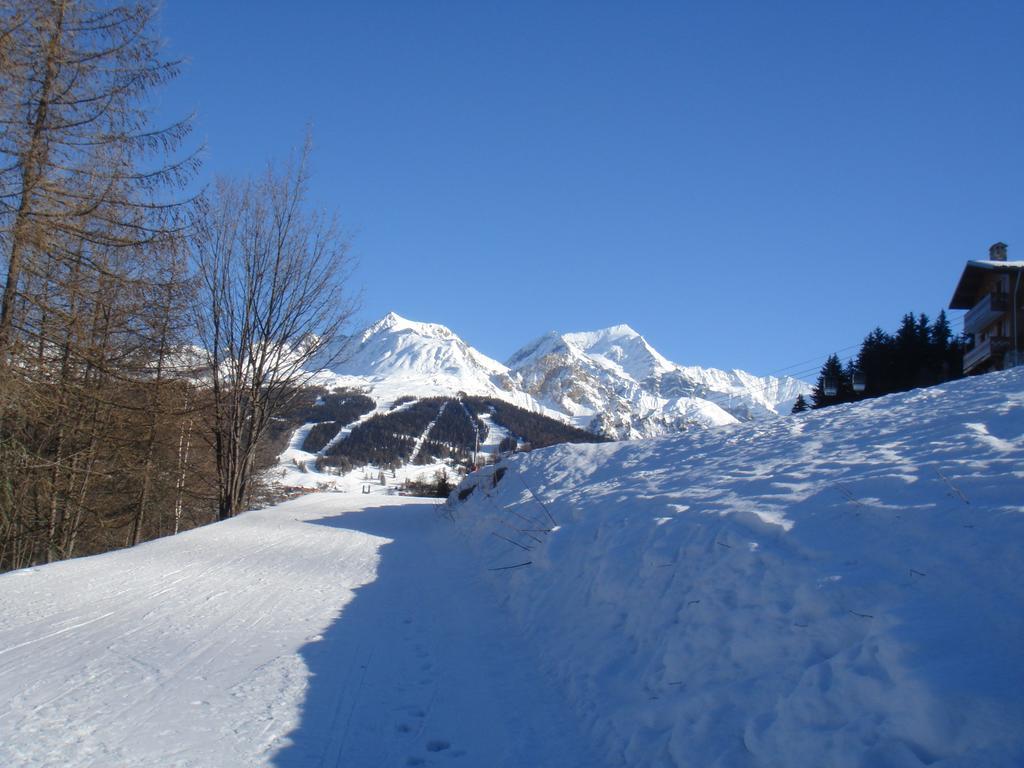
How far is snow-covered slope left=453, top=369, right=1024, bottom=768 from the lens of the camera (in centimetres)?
297

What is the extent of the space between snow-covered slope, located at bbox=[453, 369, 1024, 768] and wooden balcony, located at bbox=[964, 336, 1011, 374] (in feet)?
86.8

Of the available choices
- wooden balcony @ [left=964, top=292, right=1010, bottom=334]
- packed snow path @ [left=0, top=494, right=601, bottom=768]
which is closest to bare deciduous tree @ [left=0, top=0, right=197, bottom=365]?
packed snow path @ [left=0, top=494, right=601, bottom=768]

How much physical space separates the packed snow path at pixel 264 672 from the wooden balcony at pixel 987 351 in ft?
98.0

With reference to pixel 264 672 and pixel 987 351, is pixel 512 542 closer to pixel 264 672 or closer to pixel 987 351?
pixel 264 672

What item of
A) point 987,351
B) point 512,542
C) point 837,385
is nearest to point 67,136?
point 512,542

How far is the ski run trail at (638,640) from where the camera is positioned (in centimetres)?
320

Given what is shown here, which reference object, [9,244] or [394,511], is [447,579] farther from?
[394,511]

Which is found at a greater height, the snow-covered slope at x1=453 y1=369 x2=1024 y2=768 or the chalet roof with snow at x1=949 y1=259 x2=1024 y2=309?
the chalet roof with snow at x1=949 y1=259 x2=1024 y2=309

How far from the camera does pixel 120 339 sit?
13.1 metres

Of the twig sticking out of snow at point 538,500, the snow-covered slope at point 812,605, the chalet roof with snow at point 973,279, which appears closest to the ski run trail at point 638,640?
the snow-covered slope at point 812,605

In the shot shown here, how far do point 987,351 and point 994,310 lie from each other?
1.99m

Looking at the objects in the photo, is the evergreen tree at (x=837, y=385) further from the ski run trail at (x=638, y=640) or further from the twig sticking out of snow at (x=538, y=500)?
the ski run trail at (x=638, y=640)

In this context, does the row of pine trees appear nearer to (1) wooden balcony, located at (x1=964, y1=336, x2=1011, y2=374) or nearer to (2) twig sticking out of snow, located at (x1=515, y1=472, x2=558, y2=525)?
(1) wooden balcony, located at (x1=964, y1=336, x2=1011, y2=374)

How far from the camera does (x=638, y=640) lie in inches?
196
